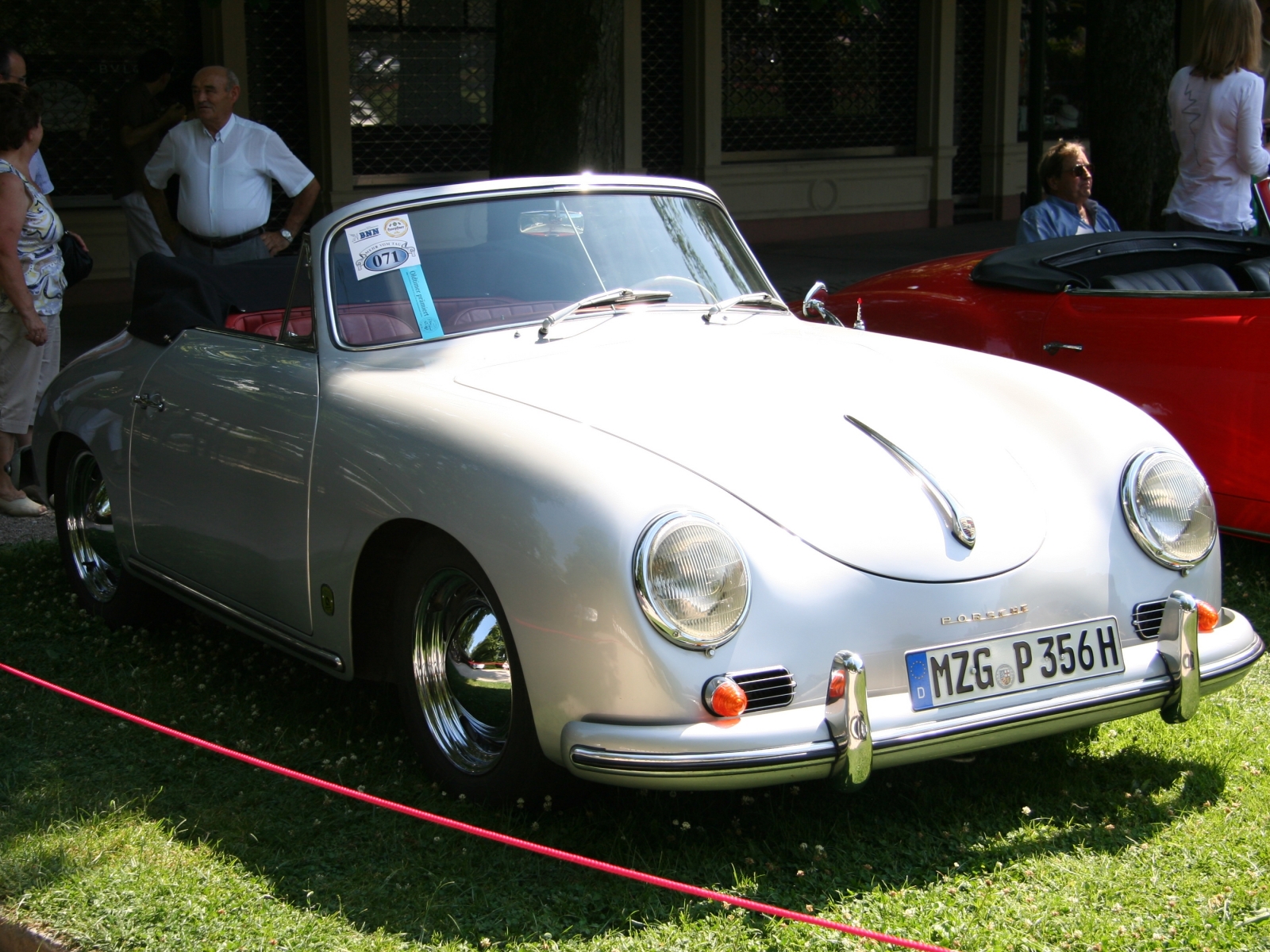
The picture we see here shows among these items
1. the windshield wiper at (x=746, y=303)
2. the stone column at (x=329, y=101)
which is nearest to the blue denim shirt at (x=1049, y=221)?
the windshield wiper at (x=746, y=303)

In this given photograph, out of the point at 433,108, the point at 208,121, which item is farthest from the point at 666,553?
the point at 433,108

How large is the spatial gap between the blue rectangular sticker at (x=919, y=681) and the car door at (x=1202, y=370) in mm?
2474

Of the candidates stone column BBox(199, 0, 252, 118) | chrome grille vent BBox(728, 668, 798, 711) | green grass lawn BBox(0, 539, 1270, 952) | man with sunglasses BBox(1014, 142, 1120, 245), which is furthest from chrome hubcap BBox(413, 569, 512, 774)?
stone column BBox(199, 0, 252, 118)

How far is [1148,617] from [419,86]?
41.5 feet

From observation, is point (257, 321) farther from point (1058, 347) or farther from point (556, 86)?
point (556, 86)

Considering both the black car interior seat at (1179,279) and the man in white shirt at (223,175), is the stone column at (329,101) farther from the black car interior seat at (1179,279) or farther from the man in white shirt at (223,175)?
the black car interior seat at (1179,279)

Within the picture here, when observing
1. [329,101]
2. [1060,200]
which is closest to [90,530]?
[1060,200]

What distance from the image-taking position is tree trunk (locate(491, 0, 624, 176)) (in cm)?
765

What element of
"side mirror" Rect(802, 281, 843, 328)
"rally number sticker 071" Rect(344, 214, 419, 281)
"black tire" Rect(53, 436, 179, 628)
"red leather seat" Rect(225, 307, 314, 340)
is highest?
"rally number sticker 071" Rect(344, 214, 419, 281)

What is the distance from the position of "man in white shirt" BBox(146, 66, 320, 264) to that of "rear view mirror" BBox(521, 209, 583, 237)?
301 cm

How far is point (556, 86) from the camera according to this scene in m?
7.69

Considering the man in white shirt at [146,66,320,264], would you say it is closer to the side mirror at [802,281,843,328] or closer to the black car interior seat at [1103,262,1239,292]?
the side mirror at [802,281,843,328]

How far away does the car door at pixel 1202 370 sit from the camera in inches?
198

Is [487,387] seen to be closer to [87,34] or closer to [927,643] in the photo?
[927,643]
